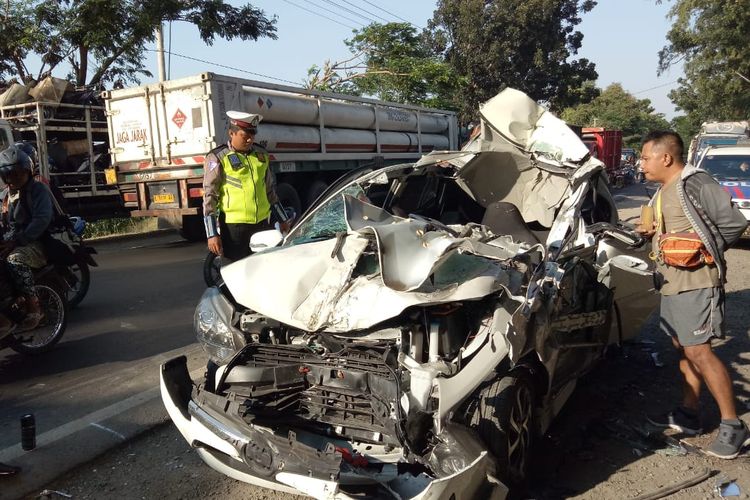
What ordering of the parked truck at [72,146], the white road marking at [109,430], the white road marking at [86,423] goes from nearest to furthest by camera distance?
the white road marking at [86,423]
the white road marking at [109,430]
the parked truck at [72,146]

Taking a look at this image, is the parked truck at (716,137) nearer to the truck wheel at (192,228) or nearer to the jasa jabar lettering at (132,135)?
the truck wheel at (192,228)

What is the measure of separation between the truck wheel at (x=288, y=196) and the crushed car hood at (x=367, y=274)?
26.2 ft

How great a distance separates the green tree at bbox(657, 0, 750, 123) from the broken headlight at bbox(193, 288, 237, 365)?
98.4 feet

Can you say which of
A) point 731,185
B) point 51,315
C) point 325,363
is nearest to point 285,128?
point 51,315

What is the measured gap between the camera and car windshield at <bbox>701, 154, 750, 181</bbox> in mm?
10898

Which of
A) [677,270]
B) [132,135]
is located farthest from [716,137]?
[677,270]

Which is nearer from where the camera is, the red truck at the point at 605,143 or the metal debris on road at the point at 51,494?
the metal debris on road at the point at 51,494

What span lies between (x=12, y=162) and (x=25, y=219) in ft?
1.61

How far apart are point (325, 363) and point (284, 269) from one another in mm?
586

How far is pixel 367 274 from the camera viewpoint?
2.96 m

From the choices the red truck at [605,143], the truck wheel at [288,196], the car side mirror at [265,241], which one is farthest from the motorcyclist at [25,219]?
the red truck at [605,143]

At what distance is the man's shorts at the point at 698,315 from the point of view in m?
3.41

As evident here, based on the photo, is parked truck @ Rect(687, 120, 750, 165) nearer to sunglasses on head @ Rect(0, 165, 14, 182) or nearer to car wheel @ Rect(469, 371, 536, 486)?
car wheel @ Rect(469, 371, 536, 486)

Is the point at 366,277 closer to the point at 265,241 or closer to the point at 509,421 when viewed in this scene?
the point at 509,421
